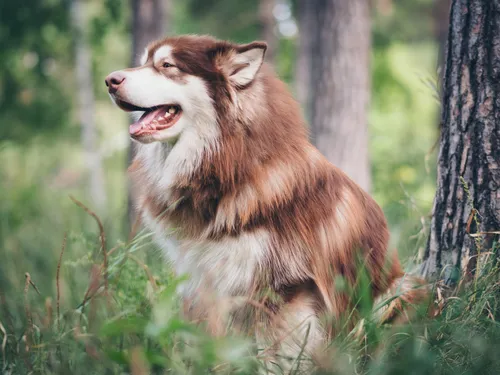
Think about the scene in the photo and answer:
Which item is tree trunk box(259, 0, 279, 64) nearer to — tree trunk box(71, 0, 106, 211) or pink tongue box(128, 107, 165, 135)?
tree trunk box(71, 0, 106, 211)

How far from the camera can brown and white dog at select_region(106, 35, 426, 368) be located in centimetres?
299

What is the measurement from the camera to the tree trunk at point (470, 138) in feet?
9.27

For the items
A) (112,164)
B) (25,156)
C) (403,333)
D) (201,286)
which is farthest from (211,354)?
(112,164)

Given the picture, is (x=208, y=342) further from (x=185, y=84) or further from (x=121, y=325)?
(x=185, y=84)

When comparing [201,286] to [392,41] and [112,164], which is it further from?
[112,164]

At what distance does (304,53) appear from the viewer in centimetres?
1352

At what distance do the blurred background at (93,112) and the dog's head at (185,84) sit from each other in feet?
2.75

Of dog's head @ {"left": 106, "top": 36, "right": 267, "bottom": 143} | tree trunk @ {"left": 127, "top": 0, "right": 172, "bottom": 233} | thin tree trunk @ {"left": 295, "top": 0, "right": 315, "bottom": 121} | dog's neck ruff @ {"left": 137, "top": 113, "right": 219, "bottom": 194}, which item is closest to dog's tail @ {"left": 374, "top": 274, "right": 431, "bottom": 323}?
dog's neck ruff @ {"left": 137, "top": 113, "right": 219, "bottom": 194}

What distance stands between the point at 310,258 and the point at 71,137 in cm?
836

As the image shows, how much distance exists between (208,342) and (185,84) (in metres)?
1.67

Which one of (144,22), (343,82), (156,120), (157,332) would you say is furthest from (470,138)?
(144,22)

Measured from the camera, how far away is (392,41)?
13.8 m

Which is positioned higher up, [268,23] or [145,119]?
[268,23]

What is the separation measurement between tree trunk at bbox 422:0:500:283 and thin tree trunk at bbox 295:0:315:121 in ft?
27.4
